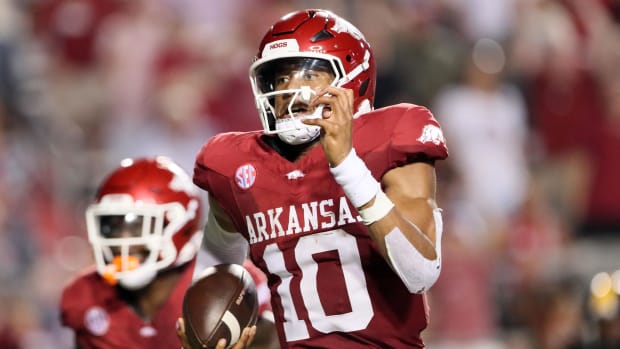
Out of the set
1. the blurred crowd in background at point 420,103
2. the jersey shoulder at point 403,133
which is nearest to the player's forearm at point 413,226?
the jersey shoulder at point 403,133

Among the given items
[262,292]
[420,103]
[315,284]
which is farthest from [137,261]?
[420,103]

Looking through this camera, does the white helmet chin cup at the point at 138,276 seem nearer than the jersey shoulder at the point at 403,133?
No

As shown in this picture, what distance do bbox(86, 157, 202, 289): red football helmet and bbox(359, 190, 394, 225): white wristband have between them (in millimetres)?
1199

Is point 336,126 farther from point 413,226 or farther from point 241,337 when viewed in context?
point 241,337

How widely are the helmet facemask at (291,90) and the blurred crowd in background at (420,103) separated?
3297 millimetres

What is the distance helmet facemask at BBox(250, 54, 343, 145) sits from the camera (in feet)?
10.4

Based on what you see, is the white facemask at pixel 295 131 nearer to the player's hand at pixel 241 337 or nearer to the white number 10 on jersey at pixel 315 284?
the white number 10 on jersey at pixel 315 284

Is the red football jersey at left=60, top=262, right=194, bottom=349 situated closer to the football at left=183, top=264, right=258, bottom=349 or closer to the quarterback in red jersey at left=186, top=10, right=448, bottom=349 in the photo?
the football at left=183, top=264, right=258, bottom=349

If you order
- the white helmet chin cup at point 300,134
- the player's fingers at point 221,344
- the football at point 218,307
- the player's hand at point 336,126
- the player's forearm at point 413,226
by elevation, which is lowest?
the player's fingers at point 221,344

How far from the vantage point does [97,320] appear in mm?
4090

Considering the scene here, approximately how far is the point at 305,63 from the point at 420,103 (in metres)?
4.56

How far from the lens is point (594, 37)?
8133 mm

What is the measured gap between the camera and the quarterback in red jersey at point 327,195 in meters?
3.12

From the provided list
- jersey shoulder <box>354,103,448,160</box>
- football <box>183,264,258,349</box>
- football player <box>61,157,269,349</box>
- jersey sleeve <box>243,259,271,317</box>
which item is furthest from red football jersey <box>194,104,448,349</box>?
football player <box>61,157,269,349</box>
